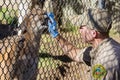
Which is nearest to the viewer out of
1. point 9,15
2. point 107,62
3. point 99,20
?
point 107,62

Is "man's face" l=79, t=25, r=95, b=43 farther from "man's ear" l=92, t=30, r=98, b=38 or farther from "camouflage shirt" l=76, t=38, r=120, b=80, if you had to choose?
"camouflage shirt" l=76, t=38, r=120, b=80

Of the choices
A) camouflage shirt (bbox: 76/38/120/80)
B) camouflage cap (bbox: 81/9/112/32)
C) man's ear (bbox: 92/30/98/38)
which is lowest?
camouflage shirt (bbox: 76/38/120/80)

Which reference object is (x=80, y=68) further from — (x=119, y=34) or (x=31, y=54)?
(x=119, y=34)

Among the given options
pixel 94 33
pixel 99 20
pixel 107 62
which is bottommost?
pixel 107 62

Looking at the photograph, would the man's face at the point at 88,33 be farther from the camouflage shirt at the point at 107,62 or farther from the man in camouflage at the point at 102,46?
the camouflage shirt at the point at 107,62

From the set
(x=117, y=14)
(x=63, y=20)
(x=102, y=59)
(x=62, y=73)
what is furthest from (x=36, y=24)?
(x=117, y=14)

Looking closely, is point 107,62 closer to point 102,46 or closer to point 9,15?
point 102,46

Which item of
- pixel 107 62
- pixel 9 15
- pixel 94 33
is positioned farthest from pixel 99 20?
pixel 9 15

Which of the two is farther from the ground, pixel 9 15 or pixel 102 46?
pixel 9 15

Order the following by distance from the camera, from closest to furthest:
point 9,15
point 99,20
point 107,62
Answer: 1. point 107,62
2. point 99,20
3. point 9,15

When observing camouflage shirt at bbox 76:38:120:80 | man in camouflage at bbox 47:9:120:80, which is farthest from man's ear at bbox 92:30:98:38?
camouflage shirt at bbox 76:38:120:80

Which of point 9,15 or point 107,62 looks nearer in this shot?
point 107,62

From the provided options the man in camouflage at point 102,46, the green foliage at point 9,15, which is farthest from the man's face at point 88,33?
the green foliage at point 9,15

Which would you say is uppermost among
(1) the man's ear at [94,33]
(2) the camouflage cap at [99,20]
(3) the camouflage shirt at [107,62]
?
(2) the camouflage cap at [99,20]
